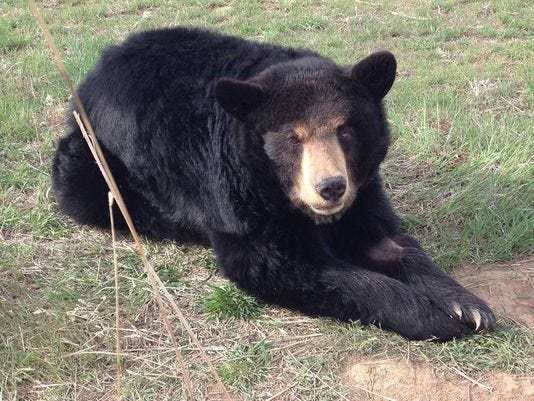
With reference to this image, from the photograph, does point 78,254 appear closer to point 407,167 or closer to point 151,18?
point 407,167

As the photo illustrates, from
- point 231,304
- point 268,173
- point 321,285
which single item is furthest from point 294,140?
point 231,304

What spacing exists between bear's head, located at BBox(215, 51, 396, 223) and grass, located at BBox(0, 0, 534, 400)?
72 cm

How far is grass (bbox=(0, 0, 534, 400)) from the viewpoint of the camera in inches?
134

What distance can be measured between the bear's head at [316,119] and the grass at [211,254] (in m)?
0.72

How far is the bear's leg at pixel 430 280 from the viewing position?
3.63m

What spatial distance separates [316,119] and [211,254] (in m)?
1.24

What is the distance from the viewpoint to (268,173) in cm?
380

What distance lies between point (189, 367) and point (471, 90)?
163 inches

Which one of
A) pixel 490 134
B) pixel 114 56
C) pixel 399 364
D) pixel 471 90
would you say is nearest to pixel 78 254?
pixel 114 56

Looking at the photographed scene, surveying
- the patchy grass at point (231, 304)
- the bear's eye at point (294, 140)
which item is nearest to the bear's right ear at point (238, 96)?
the bear's eye at point (294, 140)

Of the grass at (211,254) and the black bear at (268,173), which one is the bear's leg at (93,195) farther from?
the grass at (211,254)

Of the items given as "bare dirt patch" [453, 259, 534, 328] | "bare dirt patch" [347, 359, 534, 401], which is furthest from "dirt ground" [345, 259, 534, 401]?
"bare dirt patch" [453, 259, 534, 328]

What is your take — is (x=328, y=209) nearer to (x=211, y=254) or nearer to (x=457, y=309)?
(x=457, y=309)

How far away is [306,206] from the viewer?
374 cm
